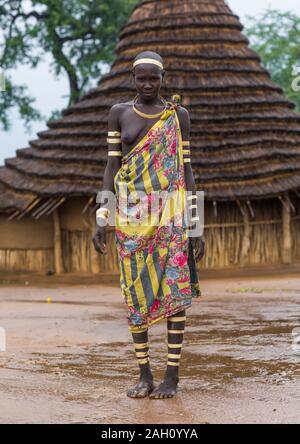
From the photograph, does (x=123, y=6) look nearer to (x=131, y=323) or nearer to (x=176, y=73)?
(x=176, y=73)

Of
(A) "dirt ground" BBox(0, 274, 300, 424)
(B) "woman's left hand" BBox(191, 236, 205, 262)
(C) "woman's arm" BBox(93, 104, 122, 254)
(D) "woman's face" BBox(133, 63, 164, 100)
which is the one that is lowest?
(A) "dirt ground" BBox(0, 274, 300, 424)

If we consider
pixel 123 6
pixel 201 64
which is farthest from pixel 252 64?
pixel 123 6

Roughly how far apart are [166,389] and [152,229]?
2.83ft

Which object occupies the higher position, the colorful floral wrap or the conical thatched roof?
the conical thatched roof

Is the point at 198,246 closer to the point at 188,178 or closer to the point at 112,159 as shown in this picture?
the point at 188,178

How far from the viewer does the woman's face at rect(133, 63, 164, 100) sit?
4789mm

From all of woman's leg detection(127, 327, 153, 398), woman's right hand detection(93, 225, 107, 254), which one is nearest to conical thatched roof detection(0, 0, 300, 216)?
woman's right hand detection(93, 225, 107, 254)

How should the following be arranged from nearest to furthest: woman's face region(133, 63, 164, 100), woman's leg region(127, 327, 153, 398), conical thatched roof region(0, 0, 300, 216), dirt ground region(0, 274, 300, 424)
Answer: dirt ground region(0, 274, 300, 424) < woman's leg region(127, 327, 153, 398) < woman's face region(133, 63, 164, 100) < conical thatched roof region(0, 0, 300, 216)

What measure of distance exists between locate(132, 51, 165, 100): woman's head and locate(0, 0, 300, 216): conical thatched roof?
32.7 feet

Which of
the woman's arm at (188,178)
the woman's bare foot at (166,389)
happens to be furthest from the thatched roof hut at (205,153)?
the woman's bare foot at (166,389)

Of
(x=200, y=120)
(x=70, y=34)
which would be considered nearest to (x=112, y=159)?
(x=200, y=120)

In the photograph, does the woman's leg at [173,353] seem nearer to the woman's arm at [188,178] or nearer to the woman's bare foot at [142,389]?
the woman's bare foot at [142,389]

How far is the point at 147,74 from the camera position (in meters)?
4.80

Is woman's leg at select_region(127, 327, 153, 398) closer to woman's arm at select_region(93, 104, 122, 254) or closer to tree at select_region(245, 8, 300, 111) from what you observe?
woman's arm at select_region(93, 104, 122, 254)
